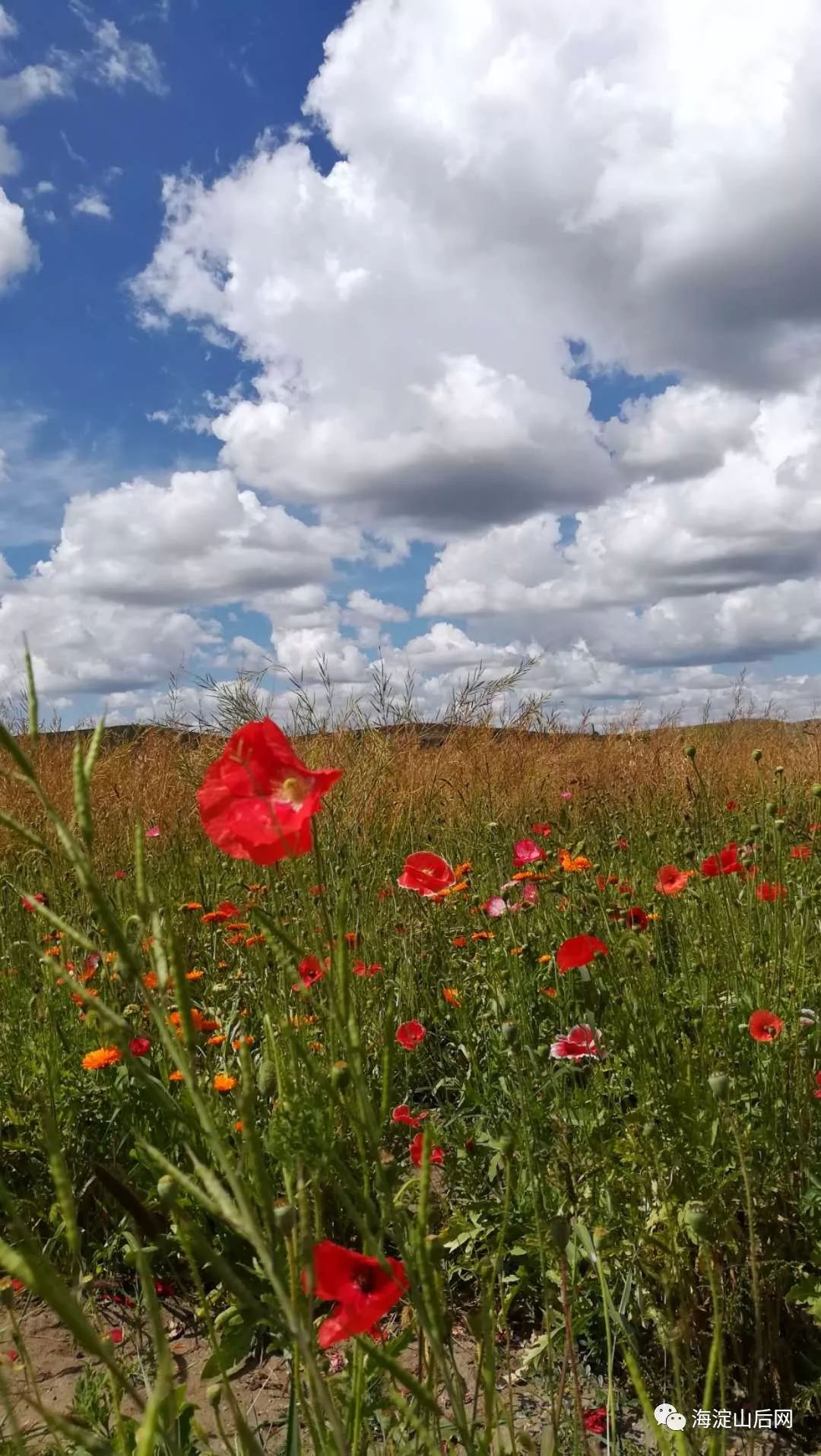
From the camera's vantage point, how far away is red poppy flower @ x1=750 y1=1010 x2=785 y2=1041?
172 centimetres

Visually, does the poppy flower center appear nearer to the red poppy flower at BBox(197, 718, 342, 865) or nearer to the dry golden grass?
the red poppy flower at BBox(197, 718, 342, 865)

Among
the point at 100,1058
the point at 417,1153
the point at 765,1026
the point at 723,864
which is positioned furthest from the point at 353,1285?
the point at 723,864

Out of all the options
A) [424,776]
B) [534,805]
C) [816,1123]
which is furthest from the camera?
[424,776]

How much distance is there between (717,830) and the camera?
4199mm

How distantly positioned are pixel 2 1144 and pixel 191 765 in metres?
1.63

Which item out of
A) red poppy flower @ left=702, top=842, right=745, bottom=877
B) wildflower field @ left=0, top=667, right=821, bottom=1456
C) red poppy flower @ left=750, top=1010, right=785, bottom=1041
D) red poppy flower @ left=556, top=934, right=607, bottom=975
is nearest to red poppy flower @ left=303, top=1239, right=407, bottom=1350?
wildflower field @ left=0, top=667, right=821, bottom=1456

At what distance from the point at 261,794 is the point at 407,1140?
164cm

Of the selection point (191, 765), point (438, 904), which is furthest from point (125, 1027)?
point (191, 765)

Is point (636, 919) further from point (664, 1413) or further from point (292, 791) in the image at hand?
point (292, 791)

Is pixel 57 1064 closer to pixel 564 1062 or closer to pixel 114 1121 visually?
pixel 114 1121

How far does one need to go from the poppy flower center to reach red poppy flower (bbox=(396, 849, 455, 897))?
0.76 m

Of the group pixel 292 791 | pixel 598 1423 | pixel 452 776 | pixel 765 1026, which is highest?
pixel 292 791

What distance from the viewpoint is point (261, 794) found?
0.84m

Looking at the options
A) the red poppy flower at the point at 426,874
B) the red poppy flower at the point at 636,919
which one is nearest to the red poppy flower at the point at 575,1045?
the red poppy flower at the point at 636,919
